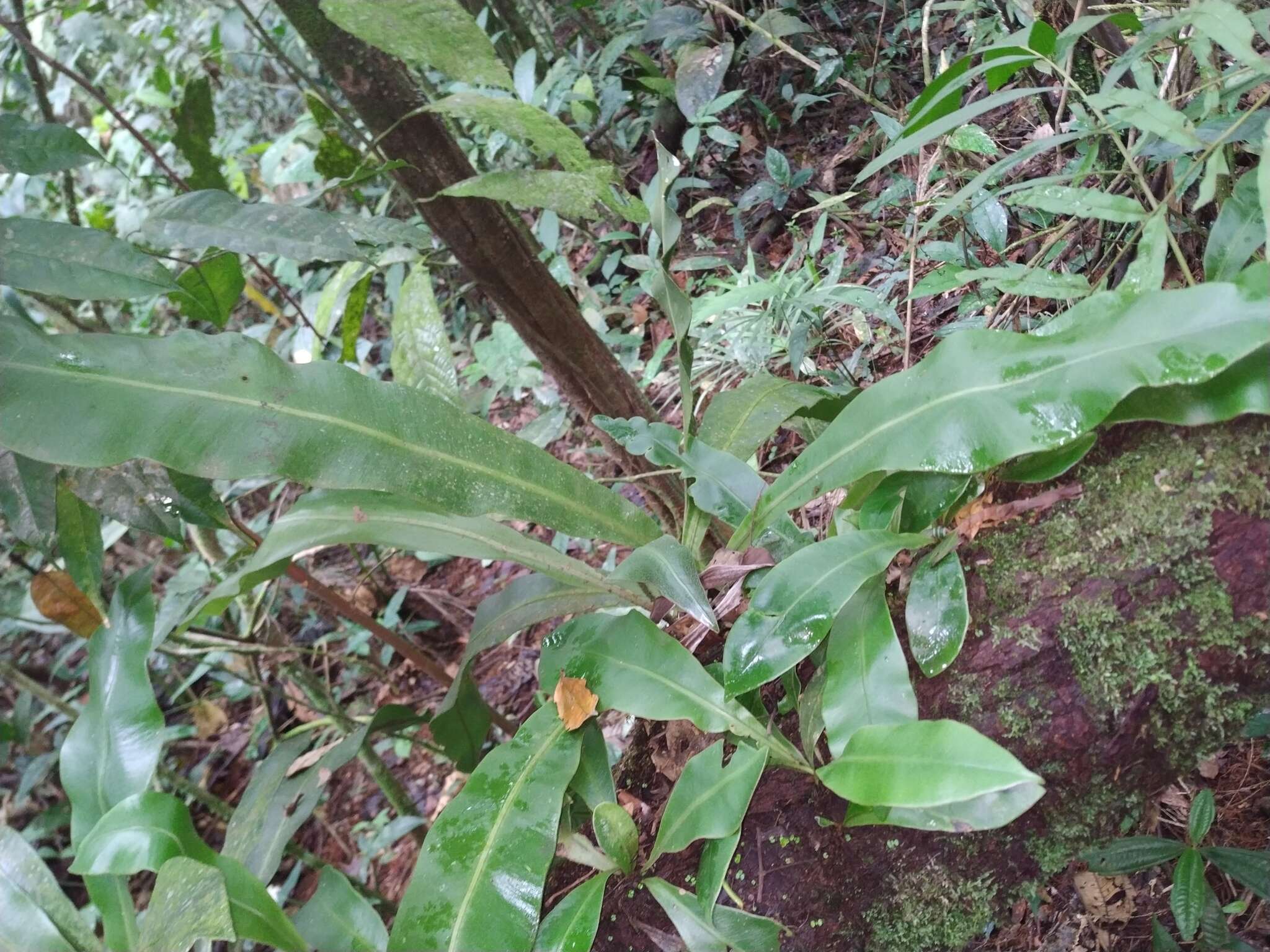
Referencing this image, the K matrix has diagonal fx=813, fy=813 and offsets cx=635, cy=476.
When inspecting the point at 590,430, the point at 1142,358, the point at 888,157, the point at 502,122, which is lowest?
the point at 590,430

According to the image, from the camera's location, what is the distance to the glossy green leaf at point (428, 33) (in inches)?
38.7

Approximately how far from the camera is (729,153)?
8.12 ft

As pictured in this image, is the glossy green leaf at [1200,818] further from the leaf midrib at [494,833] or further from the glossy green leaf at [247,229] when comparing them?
the glossy green leaf at [247,229]

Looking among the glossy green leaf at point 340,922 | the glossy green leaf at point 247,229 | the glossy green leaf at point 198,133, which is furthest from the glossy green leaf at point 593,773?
the glossy green leaf at point 198,133

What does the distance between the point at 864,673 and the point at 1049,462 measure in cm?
28

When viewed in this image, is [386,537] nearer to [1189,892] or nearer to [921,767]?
[921,767]

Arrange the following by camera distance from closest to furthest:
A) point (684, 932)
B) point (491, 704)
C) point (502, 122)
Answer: point (684, 932) → point (502, 122) → point (491, 704)

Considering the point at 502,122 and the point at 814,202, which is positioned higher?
the point at 502,122

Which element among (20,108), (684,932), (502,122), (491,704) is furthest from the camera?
(491,704)

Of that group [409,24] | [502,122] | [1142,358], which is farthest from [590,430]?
[1142,358]

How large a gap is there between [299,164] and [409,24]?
4.98 ft

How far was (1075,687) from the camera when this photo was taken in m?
0.76

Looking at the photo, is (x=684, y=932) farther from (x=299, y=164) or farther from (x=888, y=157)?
(x=299, y=164)

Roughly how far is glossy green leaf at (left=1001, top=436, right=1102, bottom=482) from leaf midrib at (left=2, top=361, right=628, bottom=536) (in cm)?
54
